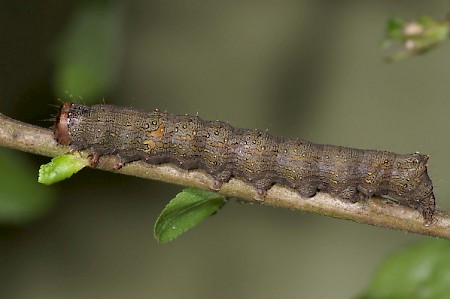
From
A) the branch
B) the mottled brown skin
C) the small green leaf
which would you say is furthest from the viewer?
the mottled brown skin

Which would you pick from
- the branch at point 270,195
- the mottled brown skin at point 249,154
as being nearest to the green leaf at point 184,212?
the branch at point 270,195

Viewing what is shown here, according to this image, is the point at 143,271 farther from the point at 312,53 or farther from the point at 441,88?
the point at 441,88

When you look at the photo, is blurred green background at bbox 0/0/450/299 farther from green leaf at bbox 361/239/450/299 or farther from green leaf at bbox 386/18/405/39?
green leaf at bbox 386/18/405/39

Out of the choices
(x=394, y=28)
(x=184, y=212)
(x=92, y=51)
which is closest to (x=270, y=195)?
(x=184, y=212)

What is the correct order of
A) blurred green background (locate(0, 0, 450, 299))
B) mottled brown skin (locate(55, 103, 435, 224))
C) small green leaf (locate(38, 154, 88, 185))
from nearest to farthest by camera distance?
1. small green leaf (locate(38, 154, 88, 185))
2. mottled brown skin (locate(55, 103, 435, 224))
3. blurred green background (locate(0, 0, 450, 299))

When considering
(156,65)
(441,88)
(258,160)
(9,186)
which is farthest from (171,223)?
(441,88)

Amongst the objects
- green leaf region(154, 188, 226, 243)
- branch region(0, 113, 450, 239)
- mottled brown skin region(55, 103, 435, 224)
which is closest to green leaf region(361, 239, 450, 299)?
mottled brown skin region(55, 103, 435, 224)

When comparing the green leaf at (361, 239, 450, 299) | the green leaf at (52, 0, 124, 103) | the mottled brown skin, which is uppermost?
the green leaf at (52, 0, 124, 103)

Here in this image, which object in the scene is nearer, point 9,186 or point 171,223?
point 171,223
